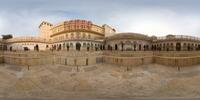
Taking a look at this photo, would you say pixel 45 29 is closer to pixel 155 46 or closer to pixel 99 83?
pixel 155 46

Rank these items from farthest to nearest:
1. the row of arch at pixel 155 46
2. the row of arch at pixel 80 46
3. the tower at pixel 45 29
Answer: the tower at pixel 45 29 < the row of arch at pixel 80 46 < the row of arch at pixel 155 46

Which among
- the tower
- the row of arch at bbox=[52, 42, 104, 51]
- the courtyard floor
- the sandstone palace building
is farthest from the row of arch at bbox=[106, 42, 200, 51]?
the tower

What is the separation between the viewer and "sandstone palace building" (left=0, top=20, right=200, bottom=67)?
44.3m

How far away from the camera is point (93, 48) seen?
75438 mm

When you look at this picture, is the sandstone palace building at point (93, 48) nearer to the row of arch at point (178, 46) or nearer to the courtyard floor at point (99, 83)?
the row of arch at point (178, 46)

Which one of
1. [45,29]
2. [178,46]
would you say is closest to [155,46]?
[178,46]

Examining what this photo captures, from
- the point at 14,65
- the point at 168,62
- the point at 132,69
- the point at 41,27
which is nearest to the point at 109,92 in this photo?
the point at 132,69

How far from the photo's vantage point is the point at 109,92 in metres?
29.5

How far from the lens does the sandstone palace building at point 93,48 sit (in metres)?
44.3

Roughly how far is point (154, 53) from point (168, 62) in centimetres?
445

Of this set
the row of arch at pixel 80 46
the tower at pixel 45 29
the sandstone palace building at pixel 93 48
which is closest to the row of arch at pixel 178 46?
the sandstone palace building at pixel 93 48

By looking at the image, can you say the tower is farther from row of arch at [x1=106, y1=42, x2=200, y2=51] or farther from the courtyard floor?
the courtyard floor

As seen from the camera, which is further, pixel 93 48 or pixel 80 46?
pixel 93 48

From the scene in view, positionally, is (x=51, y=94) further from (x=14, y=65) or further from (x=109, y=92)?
(x=14, y=65)
